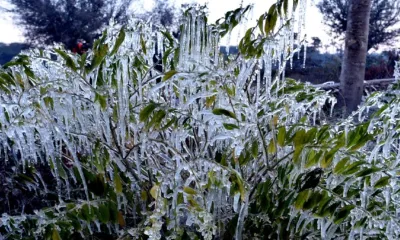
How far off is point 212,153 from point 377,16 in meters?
18.4

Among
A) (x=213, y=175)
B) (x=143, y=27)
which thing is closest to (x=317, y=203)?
(x=213, y=175)

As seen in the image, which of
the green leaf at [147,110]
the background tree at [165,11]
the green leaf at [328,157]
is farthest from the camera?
the background tree at [165,11]

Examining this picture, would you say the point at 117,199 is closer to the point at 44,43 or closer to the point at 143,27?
the point at 143,27

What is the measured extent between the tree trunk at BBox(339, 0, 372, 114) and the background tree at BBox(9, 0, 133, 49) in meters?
12.8

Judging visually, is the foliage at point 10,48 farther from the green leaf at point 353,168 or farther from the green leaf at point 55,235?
the green leaf at point 353,168

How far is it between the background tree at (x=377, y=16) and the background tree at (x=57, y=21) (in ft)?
26.1

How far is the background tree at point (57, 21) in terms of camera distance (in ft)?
57.5

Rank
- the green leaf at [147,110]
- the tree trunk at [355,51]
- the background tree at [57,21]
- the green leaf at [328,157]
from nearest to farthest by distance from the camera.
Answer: the green leaf at [328,157] < the green leaf at [147,110] < the tree trunk at [355,51] < the background tree at [57,21]

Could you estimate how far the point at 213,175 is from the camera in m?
1.51

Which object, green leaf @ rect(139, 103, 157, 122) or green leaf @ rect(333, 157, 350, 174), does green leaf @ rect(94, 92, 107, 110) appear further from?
green leaf @ rect(333, 157, 350, 174)

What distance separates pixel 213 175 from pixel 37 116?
629 mm

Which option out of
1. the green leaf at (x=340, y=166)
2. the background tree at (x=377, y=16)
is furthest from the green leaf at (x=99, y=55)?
the background tree at (x=377, y=16)

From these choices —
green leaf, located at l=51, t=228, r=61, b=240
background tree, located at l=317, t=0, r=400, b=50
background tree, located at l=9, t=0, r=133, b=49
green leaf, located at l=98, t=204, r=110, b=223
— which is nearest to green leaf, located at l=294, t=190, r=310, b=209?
green leaf, located at l=98, t=204, r=110, b=223

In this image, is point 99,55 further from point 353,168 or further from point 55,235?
point 353,168
